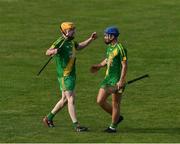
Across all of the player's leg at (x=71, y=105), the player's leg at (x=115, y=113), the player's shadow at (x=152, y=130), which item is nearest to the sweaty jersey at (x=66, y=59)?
the player's leg at (x=71, y=105)

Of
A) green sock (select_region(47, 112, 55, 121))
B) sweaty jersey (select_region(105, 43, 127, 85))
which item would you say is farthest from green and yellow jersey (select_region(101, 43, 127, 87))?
green sock (select_region(47, 112, 55, 121))

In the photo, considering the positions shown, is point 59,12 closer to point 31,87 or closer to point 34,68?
point 34,68

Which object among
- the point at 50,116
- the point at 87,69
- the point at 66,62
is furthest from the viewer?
the point at 87,69

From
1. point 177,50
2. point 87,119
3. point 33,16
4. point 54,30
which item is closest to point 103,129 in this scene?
point 87,119

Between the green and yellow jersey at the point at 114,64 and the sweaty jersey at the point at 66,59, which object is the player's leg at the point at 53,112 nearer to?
the sweaty jersey at the point at 66,59

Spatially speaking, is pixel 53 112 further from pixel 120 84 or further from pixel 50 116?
pixel 120 84

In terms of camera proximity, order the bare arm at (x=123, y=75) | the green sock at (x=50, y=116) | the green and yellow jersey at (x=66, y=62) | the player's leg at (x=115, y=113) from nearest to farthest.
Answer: the bare arm at (x=123, y=75) < the player's leg at (x=115, y=113) < the green and yellow jersey at (x=66, y=62) < the green sock at (x=50, y=116)

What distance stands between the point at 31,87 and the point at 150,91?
3.51 meters

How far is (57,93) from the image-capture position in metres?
22.1

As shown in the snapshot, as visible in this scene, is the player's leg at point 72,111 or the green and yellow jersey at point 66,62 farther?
the green and yellow jersey at point 66,62

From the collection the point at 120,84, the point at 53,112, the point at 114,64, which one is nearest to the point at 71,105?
the point at 53,112

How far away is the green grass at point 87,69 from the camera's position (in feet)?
58.6

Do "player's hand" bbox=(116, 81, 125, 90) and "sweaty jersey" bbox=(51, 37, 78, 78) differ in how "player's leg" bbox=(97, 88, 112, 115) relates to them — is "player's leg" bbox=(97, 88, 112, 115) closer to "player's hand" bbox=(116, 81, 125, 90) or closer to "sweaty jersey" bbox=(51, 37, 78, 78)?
"player's hand" bbox=(116, 81, 125, 90)

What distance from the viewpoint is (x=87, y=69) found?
25328 mm
